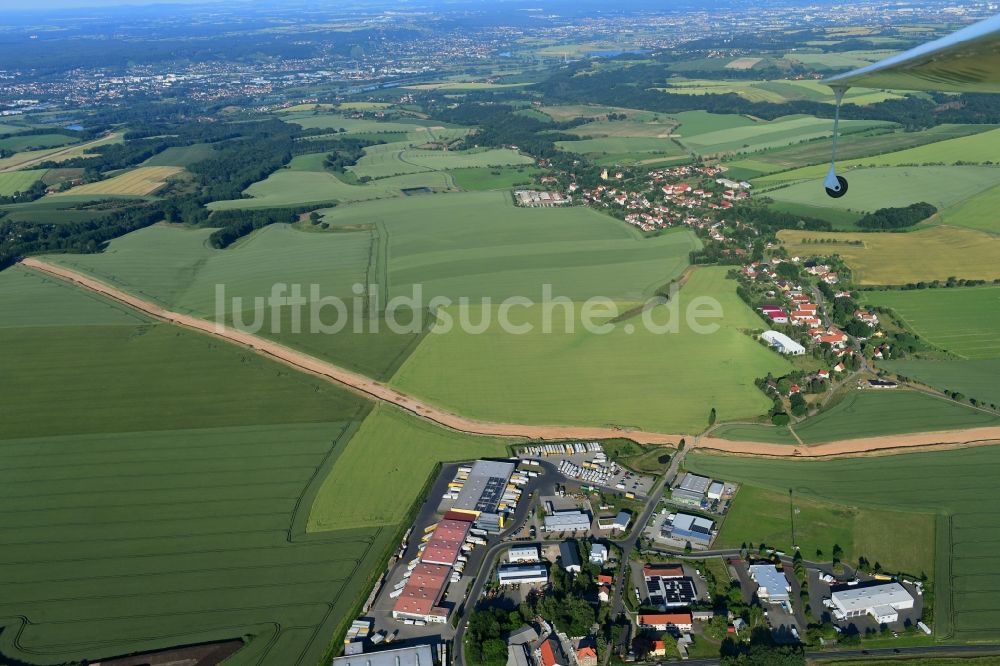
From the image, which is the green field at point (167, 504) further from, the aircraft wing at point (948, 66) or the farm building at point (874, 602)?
the aircraft wing at point (948, 66)

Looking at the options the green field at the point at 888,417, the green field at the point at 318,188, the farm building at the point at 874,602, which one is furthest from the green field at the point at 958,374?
the green field at the point at 318,188

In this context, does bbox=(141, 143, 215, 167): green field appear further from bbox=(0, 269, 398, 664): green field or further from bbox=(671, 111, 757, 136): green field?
bbox=(671, 111, 757, 136): green field

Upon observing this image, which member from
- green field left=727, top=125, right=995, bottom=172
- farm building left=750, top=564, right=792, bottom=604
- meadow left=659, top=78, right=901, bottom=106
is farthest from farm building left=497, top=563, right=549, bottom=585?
meadow left=659, top=78, right=901, bottom=106

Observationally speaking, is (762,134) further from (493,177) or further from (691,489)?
(691,489)

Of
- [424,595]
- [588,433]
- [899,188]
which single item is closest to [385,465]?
[424,595]

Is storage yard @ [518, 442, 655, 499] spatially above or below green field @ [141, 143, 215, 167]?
below

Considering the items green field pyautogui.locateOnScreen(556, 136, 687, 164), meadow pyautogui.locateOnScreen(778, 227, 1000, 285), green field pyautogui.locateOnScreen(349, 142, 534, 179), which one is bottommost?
meadow pyautogui.locateOnScreen(778, 227, 1000, 285)
